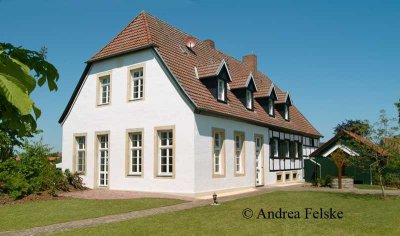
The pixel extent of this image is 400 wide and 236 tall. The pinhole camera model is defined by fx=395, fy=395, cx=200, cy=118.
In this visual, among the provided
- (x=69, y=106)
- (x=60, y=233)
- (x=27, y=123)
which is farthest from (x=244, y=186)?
(x=27, y=123)

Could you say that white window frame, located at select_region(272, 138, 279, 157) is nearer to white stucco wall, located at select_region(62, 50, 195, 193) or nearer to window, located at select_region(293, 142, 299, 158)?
window, located at select_region(293, 142, 299, 158)

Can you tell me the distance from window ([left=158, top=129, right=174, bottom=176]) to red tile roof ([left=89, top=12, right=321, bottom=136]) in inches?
88.2

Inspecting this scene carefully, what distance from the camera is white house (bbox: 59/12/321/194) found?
17.8m

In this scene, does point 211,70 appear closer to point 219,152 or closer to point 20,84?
point 219,152

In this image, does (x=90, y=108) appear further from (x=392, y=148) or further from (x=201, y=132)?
(x=392, y=148)

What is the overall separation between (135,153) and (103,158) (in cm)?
241

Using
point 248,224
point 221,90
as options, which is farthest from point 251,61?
point 248,224

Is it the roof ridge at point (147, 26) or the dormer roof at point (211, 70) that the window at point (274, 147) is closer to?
the dormer roof at point (211, 70)

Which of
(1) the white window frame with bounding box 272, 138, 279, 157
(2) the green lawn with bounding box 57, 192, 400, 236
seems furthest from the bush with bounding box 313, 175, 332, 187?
(2) the green lawn with bounding box 57, 192, 400, 236

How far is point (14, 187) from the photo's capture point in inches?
624

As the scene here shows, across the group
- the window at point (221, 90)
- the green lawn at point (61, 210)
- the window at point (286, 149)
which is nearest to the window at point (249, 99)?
the window at point (221, 90)

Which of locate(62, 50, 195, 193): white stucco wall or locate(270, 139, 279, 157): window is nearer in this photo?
locate(62, 50, 195, 193): white stucco wall

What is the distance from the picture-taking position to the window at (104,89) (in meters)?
21.1

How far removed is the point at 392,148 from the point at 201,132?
815cm
